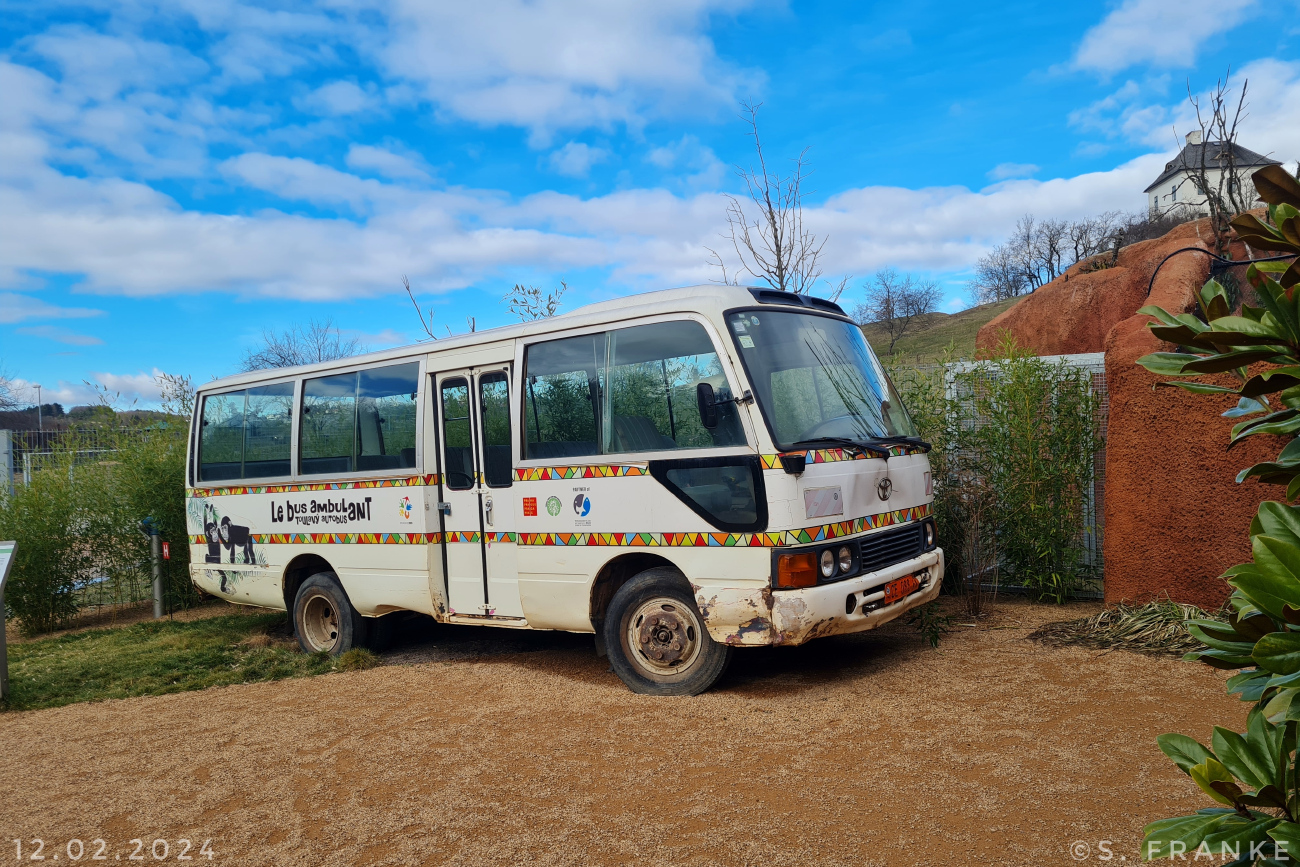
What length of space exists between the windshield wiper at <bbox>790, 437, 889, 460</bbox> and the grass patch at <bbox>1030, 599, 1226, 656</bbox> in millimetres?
2146

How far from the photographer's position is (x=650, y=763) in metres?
4.40

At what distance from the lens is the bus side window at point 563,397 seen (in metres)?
5.91

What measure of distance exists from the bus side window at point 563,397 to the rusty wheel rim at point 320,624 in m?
3.04

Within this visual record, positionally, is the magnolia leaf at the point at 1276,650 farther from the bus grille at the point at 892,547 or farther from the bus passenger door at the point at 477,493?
the bus passenger door at the point at 477,493

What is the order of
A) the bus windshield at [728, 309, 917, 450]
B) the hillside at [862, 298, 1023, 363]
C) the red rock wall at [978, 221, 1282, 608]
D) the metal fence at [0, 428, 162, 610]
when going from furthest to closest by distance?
the hillside at [862, 298, 1023, 363] < the metal fence at [0, 428, 162, 610] < the red rock wall at [978, 221, 1282, 608] < the bus windshield at [728, 309, 917, 450]

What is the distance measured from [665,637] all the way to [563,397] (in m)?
1.80

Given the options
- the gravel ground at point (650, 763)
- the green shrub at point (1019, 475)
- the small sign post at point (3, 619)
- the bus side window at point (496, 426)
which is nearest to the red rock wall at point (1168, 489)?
the green shrub at point (1019, 475)

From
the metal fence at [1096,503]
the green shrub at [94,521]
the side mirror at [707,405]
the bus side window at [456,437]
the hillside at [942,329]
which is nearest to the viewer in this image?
the side mirror at [707,405]

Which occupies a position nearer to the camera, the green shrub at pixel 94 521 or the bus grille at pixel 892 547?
the bus grille at pixel 892 547

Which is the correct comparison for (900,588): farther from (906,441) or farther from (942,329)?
(942,329)

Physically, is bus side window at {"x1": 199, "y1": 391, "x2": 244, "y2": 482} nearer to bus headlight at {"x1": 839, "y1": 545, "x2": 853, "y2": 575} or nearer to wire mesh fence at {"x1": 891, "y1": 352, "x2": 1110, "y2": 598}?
bus headlight at {"x1": 839, "y1": 545, "x2": 853, "y2": 575}

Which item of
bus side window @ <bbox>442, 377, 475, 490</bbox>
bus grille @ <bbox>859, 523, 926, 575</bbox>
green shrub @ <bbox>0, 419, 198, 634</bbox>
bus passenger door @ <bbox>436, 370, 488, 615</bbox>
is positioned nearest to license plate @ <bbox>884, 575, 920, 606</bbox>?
bus grille @ <bbox>859, 523, 926, 575</bbox>

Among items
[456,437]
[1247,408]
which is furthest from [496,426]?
[1247,408]

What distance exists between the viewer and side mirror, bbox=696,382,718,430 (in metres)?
5.17
